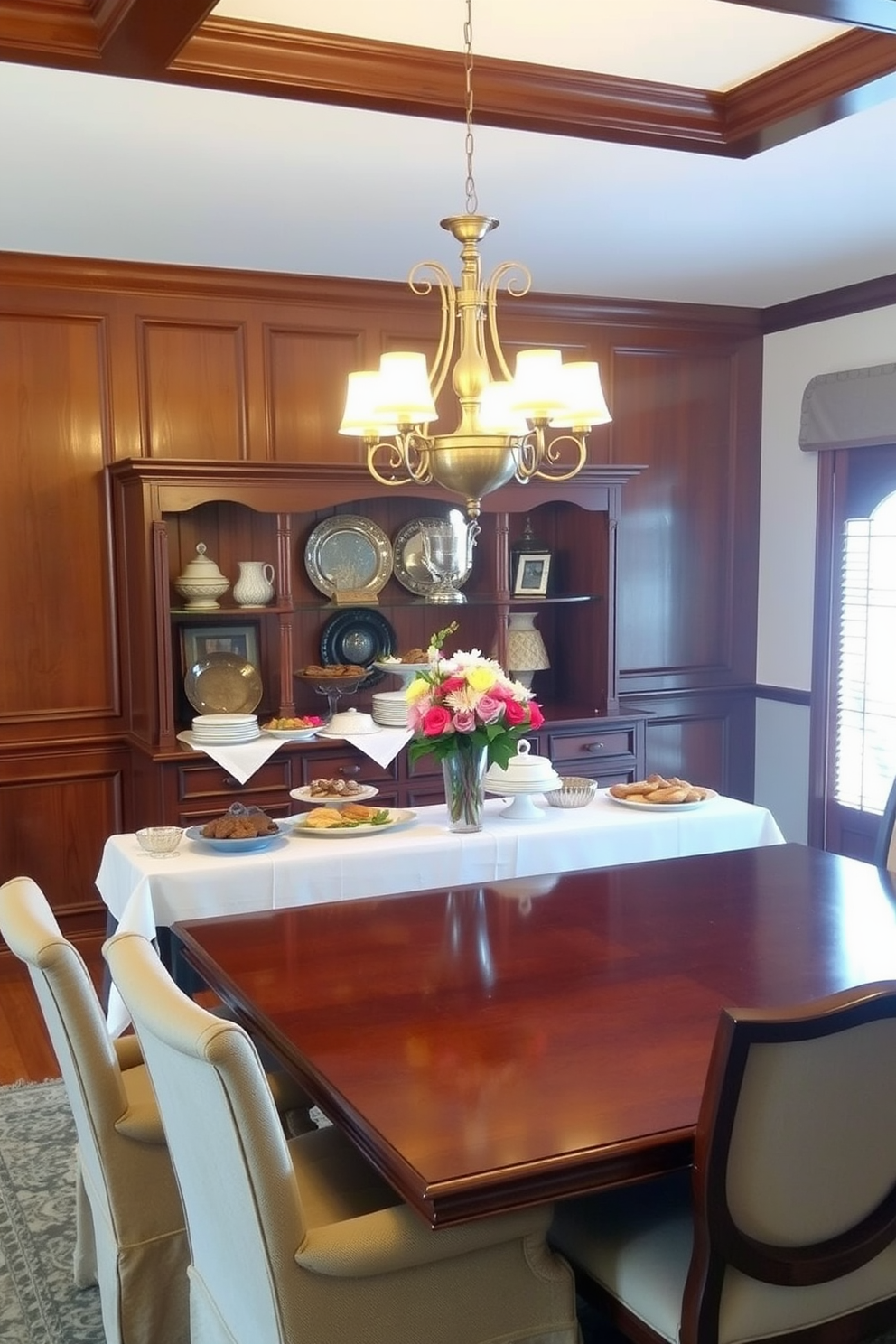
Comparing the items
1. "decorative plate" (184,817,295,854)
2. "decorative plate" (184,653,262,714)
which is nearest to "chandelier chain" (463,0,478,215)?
"decorative plate" (184,817,295,854)

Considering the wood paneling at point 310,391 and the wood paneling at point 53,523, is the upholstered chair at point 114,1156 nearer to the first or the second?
the wood paneling at point 53,523

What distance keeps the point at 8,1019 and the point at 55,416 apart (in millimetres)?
2062

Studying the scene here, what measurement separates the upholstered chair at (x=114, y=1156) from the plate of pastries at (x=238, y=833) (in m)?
0.90

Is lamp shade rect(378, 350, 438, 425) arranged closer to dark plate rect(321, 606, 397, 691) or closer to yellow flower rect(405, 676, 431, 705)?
yellow flower rect(405, 676, 431, 705)

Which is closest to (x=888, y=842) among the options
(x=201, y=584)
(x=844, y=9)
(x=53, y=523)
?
(x=844, y=9)

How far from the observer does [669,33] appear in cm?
277

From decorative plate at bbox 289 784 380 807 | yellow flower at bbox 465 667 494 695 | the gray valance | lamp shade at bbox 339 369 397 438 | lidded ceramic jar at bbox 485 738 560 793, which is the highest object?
the gray valance

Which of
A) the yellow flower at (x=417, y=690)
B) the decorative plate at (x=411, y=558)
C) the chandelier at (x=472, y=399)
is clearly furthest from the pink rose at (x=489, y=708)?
the decorative plate at (x=411, y=558)

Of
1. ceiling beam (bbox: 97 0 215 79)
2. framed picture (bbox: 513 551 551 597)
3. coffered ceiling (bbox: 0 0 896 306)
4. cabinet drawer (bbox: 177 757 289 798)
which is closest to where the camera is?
ceiling beam (bbox: 97 0 215 79)

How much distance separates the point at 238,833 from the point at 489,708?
709 millimetres

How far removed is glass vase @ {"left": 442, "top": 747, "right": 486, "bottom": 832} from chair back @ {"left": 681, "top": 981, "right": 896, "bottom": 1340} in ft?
5.49

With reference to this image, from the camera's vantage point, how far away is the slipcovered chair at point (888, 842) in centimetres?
310

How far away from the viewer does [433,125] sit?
3027mm

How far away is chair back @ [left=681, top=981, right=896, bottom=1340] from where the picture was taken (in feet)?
5.02
